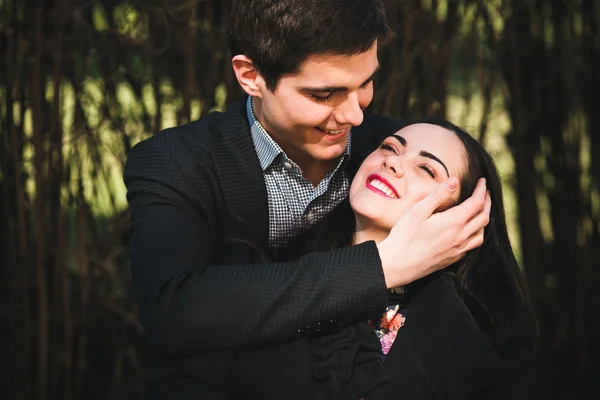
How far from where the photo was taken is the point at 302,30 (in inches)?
111

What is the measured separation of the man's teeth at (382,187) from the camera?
2.79 m

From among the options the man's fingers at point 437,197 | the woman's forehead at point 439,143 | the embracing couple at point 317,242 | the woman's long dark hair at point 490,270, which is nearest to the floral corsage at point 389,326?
the embracing couple at point 317,242

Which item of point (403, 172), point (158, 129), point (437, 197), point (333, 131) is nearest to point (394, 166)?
point (403, 172)

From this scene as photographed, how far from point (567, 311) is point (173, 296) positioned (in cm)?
266

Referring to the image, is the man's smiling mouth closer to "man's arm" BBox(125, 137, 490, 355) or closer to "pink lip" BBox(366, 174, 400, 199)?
"pink lip" BBox(366, 174, 400, 199)

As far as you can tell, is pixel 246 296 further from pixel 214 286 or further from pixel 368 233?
pixel 368 233

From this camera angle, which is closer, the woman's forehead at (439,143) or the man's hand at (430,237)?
the man's hand at (430,237)

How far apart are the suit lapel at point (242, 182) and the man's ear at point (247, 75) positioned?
0.44 feet

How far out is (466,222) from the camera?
108 inches

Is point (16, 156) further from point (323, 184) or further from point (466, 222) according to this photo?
→ point (466, 222)

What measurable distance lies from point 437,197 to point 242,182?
67cm

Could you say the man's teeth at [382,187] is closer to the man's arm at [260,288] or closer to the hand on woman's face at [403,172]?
the hand on woman's face at [403,172]

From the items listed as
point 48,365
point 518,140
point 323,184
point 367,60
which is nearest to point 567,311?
point 518,140

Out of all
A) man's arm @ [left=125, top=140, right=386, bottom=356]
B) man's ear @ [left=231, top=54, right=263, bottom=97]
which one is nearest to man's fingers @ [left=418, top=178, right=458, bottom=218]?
man's arm @ [left=125, top=140, right=386, bottom=356]
